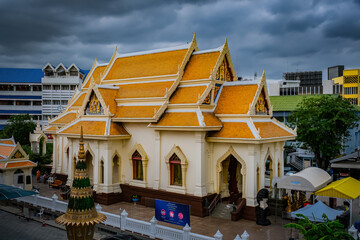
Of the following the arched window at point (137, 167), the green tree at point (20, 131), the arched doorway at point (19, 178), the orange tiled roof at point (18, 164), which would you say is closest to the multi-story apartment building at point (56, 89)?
the green tree at point (20, 131)

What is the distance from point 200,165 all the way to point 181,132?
2.23 metres

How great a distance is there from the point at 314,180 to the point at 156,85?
10.8 meters

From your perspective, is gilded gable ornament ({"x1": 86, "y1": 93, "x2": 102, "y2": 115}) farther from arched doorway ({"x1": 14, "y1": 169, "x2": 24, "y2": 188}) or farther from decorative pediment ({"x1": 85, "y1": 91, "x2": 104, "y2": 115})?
arched doorway ({"x1": 14, "y1": 169, "x2": 24, "y2": 188})

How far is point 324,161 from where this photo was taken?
28.7 metres

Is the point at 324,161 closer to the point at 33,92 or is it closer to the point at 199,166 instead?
the point at 199,166

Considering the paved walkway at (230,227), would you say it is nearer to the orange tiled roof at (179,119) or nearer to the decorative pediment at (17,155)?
the orange tiled roof at (179,119)

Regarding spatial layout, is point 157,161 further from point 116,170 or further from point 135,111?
point 116,170

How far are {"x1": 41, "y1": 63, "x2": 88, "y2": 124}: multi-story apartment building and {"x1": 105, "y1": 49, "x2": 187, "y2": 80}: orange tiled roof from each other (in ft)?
103

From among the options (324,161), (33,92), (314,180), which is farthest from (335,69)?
(314,180)

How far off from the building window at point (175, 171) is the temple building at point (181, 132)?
59 mm

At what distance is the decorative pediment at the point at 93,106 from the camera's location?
22156 mm

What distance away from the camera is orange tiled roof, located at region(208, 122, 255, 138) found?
1809cm

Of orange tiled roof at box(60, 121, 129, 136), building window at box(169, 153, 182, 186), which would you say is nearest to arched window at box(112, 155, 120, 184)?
orange tiled roof at box(60, 121, 129, 136)

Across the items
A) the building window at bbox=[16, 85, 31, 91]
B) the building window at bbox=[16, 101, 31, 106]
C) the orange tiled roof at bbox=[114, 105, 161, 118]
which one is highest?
the building window at bbox=[16, 85, 31, 91]
